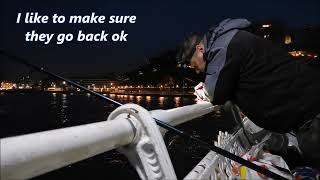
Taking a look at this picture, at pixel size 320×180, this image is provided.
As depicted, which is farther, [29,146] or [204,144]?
[204,144]

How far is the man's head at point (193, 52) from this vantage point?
9.38ft

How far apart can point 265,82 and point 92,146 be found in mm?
1712

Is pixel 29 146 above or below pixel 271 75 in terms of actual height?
below

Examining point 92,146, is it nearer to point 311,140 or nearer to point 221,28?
point 221,28

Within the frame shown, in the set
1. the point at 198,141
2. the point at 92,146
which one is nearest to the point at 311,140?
the point at 198,141

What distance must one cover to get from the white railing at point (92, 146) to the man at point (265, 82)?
2.20ft

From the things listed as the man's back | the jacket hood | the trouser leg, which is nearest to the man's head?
the jacket hood

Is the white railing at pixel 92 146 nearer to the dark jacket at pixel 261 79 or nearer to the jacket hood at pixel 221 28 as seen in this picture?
the dark jacket at pixel 261 79

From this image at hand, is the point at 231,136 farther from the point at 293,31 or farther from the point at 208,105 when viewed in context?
the point at 293,31

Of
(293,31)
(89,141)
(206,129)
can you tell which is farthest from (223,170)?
(293,31)

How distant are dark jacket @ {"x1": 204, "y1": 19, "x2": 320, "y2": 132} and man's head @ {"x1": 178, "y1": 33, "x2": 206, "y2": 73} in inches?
7.2

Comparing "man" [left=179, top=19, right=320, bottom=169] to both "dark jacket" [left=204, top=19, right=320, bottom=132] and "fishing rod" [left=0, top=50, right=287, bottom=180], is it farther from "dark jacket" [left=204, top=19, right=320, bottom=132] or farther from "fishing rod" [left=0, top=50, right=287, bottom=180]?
"fishing rod" [left=0, top=50, right=287, bottom=180]

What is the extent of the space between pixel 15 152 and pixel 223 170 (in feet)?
8.41

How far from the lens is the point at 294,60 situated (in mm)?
2736
